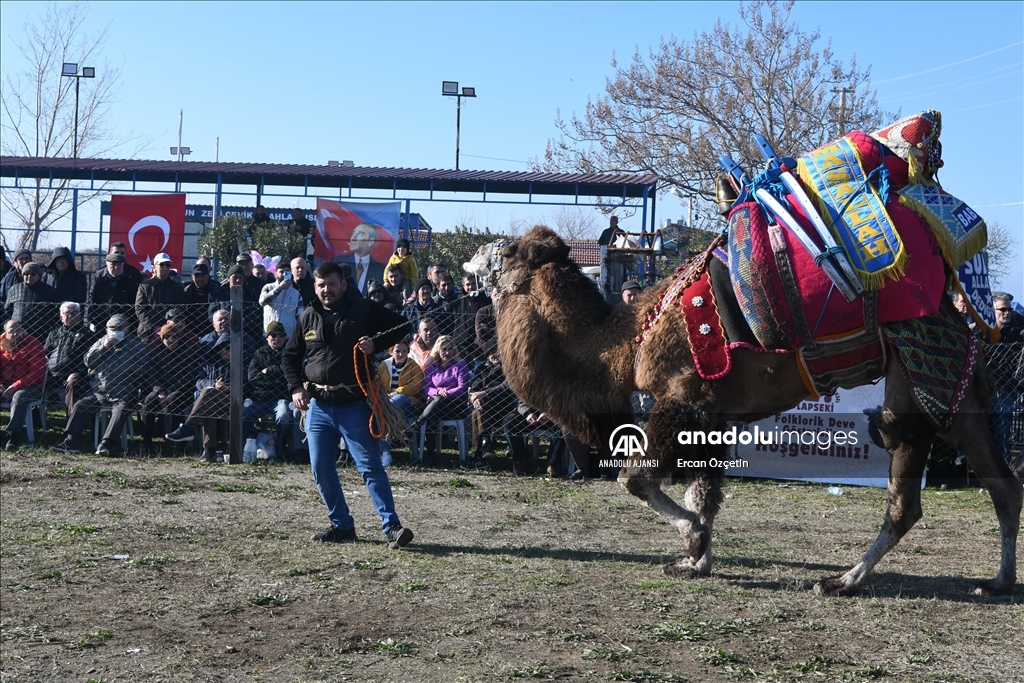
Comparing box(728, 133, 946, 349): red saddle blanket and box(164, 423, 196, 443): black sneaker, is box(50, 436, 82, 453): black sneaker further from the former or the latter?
box(728, 133, 946, 349): red saddle blanket

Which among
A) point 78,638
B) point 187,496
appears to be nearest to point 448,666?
point 78,638

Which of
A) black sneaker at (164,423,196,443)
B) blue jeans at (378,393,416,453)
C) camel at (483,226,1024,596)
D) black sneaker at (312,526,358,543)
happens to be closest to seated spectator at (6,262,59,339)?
black sneaker at (164,423,196,443)

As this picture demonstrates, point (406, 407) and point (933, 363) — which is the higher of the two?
point (933, 363)

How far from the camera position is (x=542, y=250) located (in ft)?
21.8

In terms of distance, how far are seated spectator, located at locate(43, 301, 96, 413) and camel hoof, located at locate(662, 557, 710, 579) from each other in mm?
8302

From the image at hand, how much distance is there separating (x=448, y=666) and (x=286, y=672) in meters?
0.74

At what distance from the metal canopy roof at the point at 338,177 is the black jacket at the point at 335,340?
1450 centimetres

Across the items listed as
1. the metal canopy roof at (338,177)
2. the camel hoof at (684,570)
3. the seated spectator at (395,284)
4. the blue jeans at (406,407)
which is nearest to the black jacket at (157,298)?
the seated spectator at (395,284)

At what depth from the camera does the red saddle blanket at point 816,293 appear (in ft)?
19.2

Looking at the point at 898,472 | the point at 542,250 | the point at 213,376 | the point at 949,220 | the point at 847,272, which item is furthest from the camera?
the point at 213,376

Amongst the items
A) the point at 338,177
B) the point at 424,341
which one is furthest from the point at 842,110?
the point at 424,341

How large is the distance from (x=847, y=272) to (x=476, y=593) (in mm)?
2752

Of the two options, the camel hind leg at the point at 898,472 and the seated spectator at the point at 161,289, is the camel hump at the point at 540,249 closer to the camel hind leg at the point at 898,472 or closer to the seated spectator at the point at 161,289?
the camel hind leg at the point at 898,472

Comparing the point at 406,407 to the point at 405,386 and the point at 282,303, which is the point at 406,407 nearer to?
the point at 405,386
